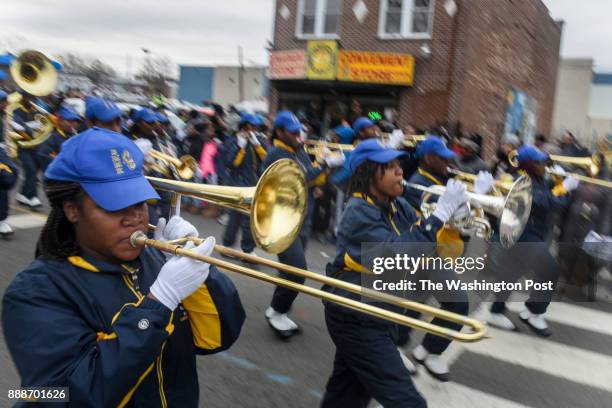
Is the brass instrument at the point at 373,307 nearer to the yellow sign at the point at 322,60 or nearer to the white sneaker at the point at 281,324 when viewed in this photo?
the white sneaker at the point at 281,324

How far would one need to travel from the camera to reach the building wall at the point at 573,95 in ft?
111

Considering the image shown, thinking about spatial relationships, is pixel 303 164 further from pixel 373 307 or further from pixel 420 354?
pixel 373 307

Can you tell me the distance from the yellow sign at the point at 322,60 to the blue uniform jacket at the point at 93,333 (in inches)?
592

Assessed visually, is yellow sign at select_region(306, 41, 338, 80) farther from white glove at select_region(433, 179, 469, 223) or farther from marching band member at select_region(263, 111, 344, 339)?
white glove at select_region(433, 179, 469, 223)

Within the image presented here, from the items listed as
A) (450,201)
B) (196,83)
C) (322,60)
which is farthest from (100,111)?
(196,83)

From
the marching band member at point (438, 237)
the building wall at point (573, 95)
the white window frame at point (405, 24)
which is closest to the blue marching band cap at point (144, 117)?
the marching band member at point (438, 237)

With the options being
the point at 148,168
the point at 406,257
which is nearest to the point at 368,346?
the point at 406,257

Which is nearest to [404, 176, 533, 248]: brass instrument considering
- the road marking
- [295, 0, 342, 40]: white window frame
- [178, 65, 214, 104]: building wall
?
the road marking

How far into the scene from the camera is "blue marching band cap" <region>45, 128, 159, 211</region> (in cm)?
166

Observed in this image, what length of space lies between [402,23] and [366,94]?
2404mm

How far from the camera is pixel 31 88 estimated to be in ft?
26.9

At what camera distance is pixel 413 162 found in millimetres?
8102

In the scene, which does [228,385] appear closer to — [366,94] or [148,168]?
[148,168]

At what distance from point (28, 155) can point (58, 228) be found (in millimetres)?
7643
